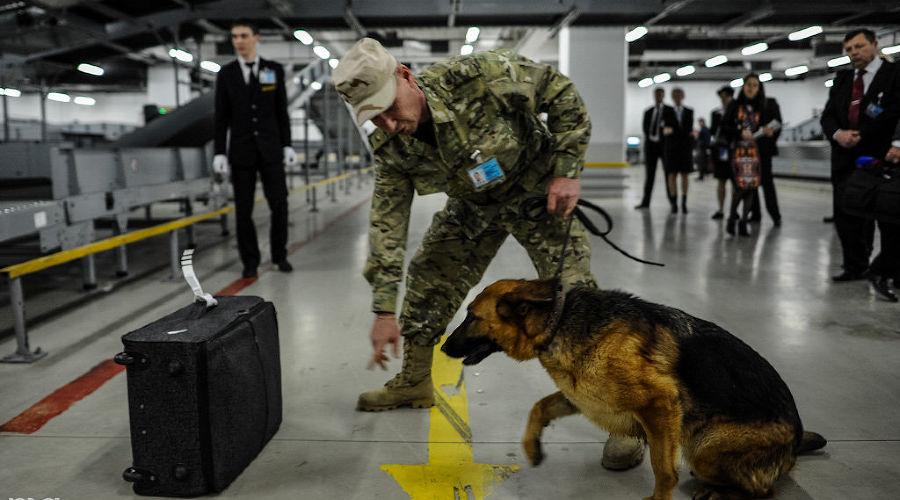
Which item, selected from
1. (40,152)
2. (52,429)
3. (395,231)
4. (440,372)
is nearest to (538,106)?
(395,231)

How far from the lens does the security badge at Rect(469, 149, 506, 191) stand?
2.02 m

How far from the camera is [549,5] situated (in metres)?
10.0

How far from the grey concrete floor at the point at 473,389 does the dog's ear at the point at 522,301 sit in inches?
25.2

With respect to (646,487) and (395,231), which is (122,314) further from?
(646,487)

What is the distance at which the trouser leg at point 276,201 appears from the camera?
204 inches

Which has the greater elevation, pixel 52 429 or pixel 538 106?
pixel 538 106

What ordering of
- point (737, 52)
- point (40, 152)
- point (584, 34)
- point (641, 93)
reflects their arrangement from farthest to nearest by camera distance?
point (641, 93), point (737, 52), point (584, 34), point (40, 152)

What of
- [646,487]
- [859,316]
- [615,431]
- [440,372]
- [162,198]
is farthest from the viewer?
[162,198]

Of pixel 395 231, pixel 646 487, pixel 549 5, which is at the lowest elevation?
pixel 646 487

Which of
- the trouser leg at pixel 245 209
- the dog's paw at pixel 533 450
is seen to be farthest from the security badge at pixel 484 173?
the trouser leg at pixel 245 209

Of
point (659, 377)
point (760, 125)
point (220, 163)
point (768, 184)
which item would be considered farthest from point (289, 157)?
point (768, 184)

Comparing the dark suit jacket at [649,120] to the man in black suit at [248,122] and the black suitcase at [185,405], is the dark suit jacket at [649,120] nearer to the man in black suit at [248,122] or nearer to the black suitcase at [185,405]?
the man in black suit at [248,122]

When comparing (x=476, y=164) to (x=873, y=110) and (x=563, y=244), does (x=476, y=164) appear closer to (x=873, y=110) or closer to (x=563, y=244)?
(x=563, y=244)

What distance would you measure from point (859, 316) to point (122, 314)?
199 inches
